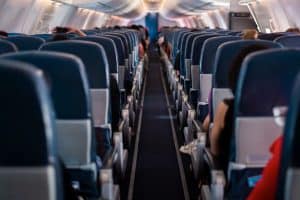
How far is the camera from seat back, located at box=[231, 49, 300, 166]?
262 cm

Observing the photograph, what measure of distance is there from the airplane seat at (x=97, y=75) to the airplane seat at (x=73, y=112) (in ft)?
2.22

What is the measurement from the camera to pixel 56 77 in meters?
2.75

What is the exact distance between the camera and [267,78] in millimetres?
2650

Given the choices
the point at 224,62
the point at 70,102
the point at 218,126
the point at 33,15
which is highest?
the point at 33,15

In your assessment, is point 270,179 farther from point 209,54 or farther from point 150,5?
point 150,5

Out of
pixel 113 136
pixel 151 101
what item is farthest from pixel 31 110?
pixel 151 101

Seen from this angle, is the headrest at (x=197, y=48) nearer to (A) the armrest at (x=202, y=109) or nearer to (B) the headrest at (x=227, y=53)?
(A) the armrest at (x=202, y=109)

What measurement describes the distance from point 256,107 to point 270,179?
3.04 feet

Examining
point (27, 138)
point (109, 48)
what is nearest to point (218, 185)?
point (27, 138)

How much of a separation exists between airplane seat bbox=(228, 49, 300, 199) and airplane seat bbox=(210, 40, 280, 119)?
0.78 m

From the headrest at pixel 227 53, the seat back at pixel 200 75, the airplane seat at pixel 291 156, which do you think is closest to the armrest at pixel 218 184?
the headrest at pixel 227 53

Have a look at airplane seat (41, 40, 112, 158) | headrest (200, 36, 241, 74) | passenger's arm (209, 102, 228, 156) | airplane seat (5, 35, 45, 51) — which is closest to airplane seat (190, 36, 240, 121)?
headrest (200, 36, 241, 74)

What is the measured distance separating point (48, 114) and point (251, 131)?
140cm

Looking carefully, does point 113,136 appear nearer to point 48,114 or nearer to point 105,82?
point 105,82
